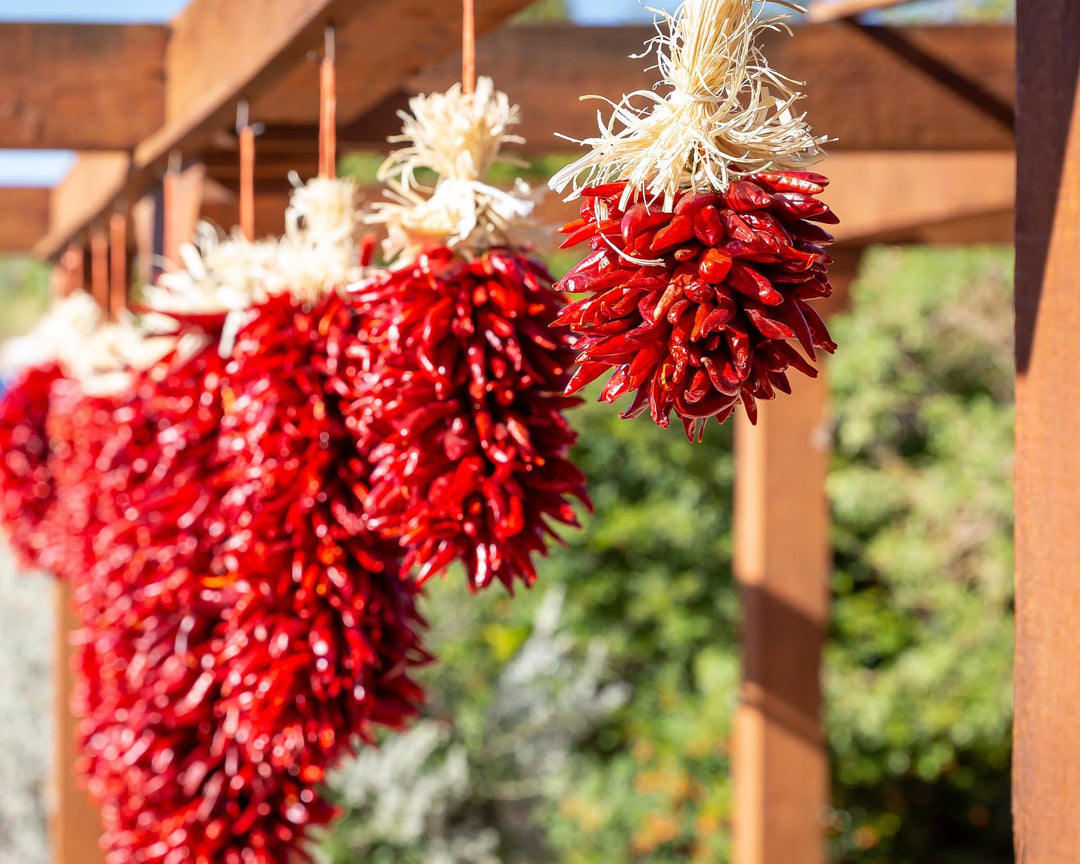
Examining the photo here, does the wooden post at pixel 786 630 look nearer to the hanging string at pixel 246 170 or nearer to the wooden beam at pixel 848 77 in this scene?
the wooden beam at pixel 848 77

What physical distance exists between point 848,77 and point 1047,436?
4.44 ft

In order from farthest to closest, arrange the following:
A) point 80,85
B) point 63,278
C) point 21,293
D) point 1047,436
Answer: point 21,293
point 63,278
point 80,85
point 1047,436

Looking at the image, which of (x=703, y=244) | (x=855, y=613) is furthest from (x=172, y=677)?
(x=855, y=613)

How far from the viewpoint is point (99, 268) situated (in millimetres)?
2980

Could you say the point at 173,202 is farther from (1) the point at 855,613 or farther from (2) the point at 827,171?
(1) the point at 855,613

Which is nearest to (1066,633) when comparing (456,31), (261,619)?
(261,619)

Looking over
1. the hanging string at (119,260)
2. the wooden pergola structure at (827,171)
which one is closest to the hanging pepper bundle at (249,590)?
the wooden pergola structure at (827,171)

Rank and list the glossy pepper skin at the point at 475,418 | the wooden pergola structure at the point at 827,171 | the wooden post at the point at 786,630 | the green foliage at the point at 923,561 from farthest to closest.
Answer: the green foliage at the point at 923,561, the wooden post at the point at 786,630, the glossy pepper skin at the point at 475,418, the wooden pergola structure at the point at 827,171

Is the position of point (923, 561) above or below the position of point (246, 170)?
below

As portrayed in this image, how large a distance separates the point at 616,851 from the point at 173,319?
154 inches

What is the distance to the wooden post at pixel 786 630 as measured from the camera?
108 inches

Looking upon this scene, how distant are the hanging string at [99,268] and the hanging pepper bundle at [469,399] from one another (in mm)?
2045

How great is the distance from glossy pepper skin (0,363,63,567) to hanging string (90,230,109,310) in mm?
598

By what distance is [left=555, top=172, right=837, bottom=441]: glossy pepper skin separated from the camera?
24.8 inches
